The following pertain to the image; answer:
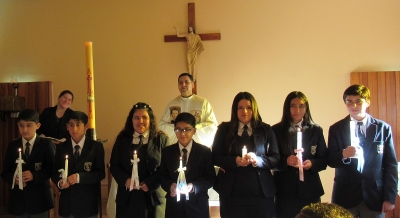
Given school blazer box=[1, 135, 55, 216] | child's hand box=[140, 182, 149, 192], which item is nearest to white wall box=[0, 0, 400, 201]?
school blazer box=[1, 135, 55, 216]

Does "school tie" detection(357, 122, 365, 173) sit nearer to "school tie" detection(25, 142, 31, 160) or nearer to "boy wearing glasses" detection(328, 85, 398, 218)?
"boy wearing glasses" detection(328, 85, 398, 218)

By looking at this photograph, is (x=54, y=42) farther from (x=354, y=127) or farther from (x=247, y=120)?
(x=354, y=127)

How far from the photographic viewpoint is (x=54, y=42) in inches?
213

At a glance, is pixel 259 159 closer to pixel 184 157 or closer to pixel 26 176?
pixel 184 157

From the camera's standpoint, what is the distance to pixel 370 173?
105 inches

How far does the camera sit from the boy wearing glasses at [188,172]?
8.80 ft

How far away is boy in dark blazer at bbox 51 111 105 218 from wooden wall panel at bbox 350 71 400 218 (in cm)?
358

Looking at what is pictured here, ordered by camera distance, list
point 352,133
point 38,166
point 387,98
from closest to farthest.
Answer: point 352,133 → point 38,166 → point 387,98

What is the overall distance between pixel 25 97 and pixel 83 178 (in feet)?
10.0

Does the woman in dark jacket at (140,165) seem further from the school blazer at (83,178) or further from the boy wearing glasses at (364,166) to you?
the boy wearing glasses at (364,166)

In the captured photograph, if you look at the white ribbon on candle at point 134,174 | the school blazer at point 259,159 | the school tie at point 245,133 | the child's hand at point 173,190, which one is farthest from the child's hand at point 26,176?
the school tie at point 245,133

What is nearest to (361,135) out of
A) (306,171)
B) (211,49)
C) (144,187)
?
(306,171)

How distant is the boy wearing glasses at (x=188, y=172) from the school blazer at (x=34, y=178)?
103 cm

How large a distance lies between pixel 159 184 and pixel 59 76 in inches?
128
